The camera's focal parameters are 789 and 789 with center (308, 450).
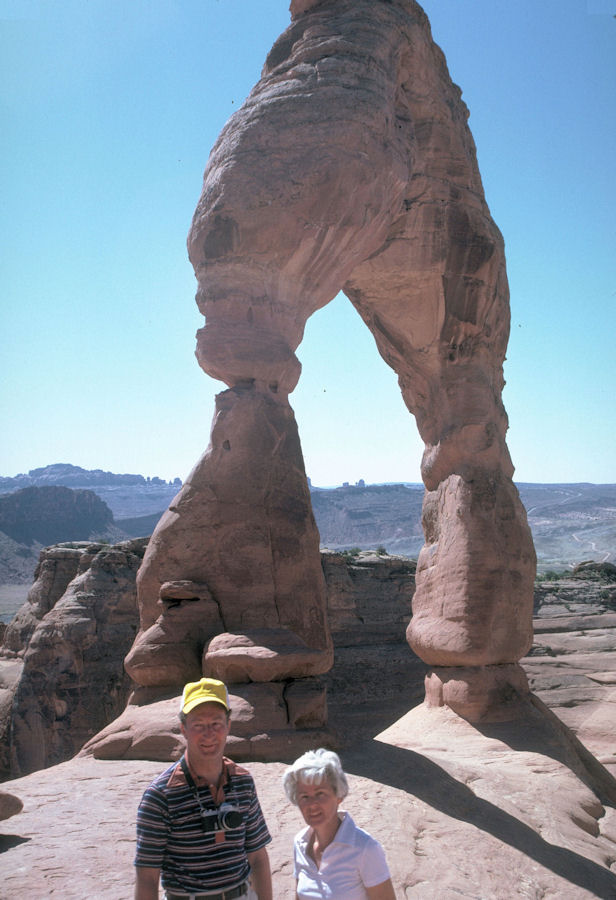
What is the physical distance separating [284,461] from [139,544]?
36.4 feet

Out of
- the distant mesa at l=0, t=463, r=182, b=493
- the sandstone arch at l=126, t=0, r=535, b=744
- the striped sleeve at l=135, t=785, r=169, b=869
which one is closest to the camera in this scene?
the striped sleeve at l=135, t=785, r=169, b=869

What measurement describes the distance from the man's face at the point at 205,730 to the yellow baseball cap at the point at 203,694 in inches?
0.5

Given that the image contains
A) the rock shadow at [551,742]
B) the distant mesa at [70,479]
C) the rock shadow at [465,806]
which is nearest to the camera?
the rock shadow at [465,806]

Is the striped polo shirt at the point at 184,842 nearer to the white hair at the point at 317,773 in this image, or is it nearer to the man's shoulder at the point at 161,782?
the man's shoulder at the point at 161,782

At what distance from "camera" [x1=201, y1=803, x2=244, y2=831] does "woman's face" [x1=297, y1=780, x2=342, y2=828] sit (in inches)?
7.2

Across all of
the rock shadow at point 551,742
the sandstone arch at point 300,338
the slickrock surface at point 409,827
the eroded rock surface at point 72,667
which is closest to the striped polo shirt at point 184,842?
the slickrock surface at point 409,827

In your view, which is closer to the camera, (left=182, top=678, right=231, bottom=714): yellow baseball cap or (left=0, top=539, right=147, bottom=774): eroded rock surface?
(left=182, top=678, right=231, bottom=714): yellow baseball cap

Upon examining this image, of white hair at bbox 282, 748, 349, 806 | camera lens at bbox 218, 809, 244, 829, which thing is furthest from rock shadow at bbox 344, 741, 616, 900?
camera lens at bbox 218, 809, 244, 829

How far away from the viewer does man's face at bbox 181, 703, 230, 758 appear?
228 centimetres

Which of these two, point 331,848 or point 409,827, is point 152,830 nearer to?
point 331,848

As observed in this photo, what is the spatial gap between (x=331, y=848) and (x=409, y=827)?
1.93 meters

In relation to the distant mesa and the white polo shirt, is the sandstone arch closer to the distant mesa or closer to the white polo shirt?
the white polo shirt

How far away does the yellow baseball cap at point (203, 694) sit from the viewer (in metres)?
2.32

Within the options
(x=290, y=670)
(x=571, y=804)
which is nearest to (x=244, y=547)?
(x=290, y=670)
